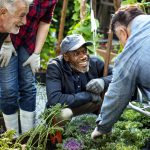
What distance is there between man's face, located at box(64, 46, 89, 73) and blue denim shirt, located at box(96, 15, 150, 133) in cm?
94

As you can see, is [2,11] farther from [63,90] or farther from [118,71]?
[63,90]

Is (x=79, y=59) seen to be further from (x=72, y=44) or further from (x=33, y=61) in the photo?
(x=33, y=61)

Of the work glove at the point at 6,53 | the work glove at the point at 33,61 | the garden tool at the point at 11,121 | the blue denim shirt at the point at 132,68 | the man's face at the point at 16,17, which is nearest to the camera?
the blue denim shirt at the point at 132,68

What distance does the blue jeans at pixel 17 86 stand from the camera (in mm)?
3352

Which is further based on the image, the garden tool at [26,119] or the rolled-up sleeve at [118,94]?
the garden tool at [26,119]

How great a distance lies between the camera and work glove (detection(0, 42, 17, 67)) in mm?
3256

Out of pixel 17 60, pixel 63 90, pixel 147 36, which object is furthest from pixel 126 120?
pixel 147 36

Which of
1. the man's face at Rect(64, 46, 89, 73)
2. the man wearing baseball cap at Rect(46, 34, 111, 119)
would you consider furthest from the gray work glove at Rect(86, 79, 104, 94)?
the man's face at Rect(64, 46, 89, 73)

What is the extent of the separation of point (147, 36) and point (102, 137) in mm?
997

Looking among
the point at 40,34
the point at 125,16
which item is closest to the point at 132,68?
the point at 125,16

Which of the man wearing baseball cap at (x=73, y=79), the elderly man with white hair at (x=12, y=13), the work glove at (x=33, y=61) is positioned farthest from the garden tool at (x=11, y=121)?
the elderly man with white hair at (x=12, y=13)

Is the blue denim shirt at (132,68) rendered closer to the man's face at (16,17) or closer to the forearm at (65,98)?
the man's face at (16,17)

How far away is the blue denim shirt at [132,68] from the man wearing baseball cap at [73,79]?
886 mm

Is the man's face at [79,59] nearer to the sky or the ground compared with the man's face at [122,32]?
nearer to the ground
